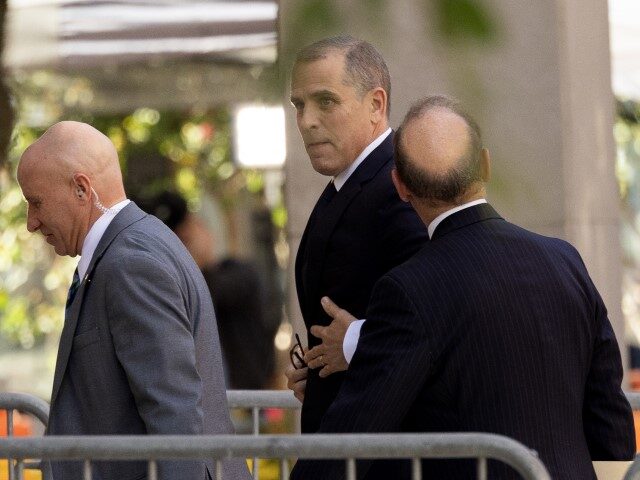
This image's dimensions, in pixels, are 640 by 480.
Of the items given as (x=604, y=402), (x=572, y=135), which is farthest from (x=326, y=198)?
(x=572, y=135)

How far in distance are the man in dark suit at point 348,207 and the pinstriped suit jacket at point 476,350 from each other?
10.2 inches

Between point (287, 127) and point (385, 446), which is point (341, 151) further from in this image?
point (287, 127)

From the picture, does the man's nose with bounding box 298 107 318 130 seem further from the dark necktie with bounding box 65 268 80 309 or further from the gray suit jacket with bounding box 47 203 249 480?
the dark necktie with bounding box 65 268 80 309

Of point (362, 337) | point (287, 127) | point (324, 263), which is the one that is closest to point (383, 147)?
point (324, 263)

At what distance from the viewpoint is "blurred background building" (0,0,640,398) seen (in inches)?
66.8

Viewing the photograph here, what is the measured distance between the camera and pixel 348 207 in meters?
2.94

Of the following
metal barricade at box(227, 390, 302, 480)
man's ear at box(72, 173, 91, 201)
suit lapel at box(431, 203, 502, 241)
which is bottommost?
metal barricade at box(227, 390, 302, 480)

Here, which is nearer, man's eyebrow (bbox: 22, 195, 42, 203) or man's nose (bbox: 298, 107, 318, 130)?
man's nose (bbox: 298, 107, 318, 130)

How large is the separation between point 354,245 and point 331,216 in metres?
0.10

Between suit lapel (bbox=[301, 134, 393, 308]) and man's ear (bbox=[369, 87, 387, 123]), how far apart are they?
0.20ft

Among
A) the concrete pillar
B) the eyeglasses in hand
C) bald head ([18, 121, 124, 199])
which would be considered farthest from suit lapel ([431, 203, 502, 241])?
the concrete pillar

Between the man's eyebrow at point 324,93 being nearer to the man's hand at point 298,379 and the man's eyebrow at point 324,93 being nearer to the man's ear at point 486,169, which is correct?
the man's hand at point 298,379

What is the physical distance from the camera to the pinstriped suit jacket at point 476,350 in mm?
2512

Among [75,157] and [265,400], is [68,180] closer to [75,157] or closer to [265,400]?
[75,157]
